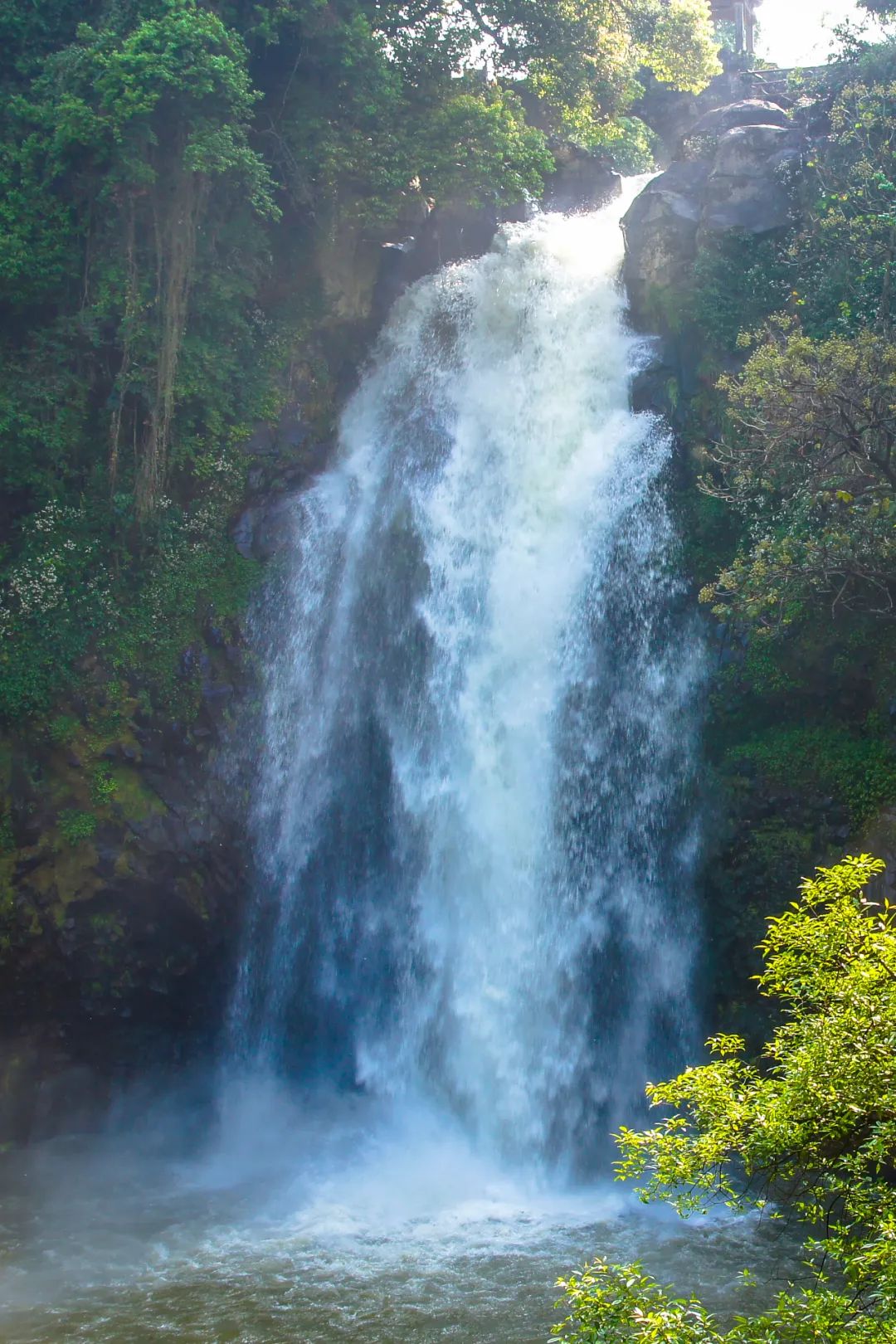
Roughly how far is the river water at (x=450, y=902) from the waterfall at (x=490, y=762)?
4 cm

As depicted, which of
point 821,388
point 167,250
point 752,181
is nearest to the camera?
point 821,388

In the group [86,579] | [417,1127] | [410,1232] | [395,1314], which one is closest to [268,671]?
[86,579]

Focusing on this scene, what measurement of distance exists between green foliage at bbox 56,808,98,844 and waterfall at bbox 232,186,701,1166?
242 centimetres

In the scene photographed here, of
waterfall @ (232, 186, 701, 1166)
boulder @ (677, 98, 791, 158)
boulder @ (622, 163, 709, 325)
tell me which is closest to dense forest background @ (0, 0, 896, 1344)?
boulder @ (677, 98, 791, 158)

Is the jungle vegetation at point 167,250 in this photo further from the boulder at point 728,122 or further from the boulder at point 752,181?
the boulder at point 752,181

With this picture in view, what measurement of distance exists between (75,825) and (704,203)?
1436cm

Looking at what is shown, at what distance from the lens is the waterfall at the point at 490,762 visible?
15.3 m

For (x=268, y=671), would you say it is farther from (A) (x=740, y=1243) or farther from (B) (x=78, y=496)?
(A) (x=740, y=1243)

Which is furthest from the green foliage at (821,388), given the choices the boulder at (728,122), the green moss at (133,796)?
the green moss at (133,796)

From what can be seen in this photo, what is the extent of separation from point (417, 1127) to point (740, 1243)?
→ 15.5 feet

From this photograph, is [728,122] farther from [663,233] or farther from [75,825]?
[75,825]

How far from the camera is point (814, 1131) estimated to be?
233 inches

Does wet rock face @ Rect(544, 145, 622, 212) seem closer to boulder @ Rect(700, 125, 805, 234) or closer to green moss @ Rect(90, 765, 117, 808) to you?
boulder @ Rect(700, 125, 805, 234)

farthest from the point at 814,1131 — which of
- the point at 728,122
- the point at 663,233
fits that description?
the point at 728,122
